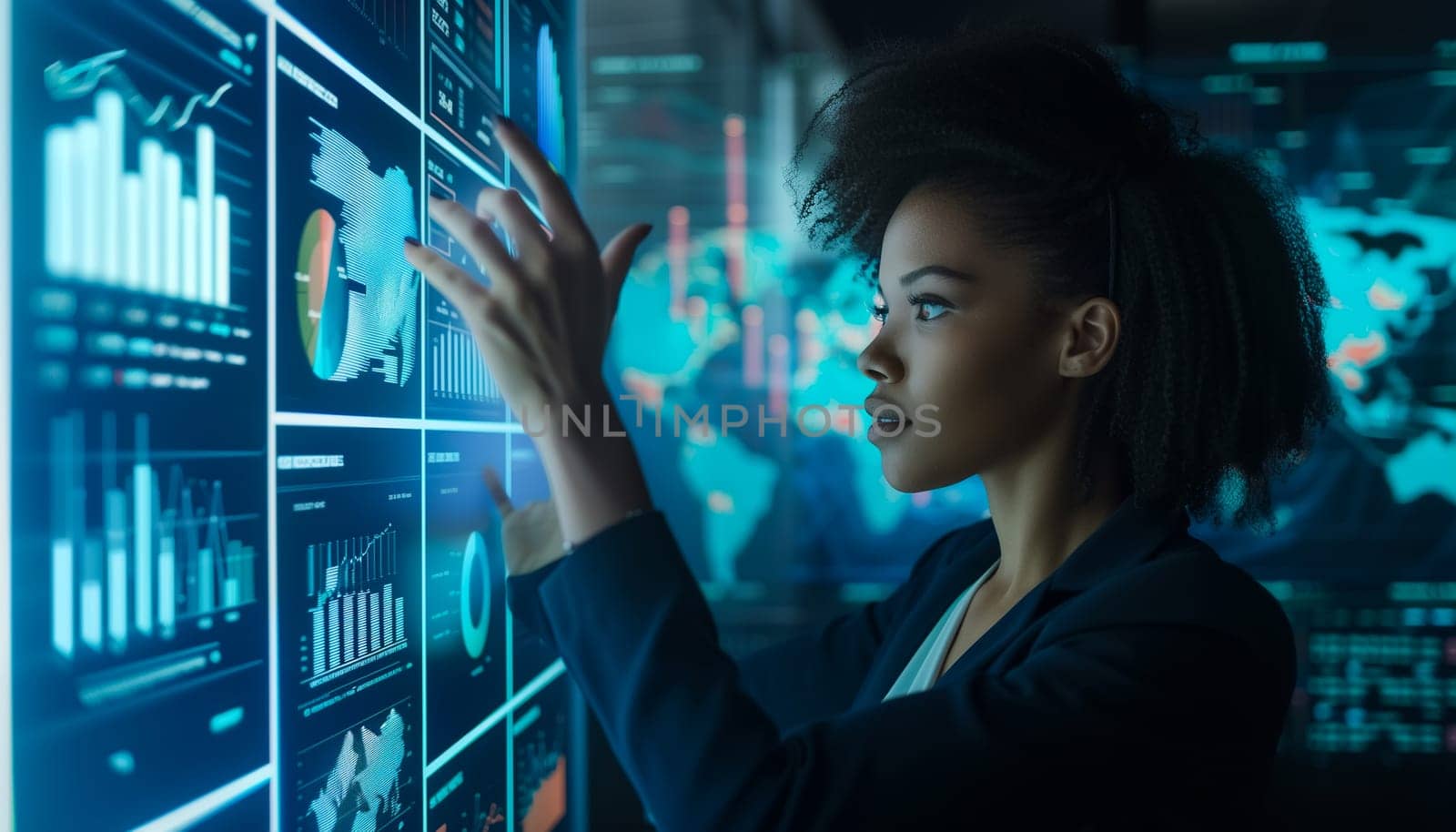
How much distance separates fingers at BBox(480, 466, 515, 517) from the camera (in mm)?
1012

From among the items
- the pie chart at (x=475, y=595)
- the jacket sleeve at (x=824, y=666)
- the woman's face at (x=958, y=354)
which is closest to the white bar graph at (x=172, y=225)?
the pie chart at (x=475, y=595)

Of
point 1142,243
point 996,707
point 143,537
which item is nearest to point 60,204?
point 143,537

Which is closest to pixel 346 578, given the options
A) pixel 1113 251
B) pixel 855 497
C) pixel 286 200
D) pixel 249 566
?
pixel 249 566

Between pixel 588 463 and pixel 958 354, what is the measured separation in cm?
42

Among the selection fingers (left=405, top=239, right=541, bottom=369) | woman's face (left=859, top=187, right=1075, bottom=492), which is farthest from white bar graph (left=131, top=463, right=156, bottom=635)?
woman's face (left=859, top=187, right=1075, bottom=492)

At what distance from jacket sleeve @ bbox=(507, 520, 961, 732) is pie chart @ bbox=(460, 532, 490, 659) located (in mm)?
410

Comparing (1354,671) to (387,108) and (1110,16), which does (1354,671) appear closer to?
(1110,16)

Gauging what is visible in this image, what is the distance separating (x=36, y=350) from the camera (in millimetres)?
480

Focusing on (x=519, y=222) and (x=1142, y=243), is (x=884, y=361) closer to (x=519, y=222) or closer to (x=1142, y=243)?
(x=1142, y=243)

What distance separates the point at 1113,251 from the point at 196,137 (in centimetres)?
79

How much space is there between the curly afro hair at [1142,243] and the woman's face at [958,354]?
28mm

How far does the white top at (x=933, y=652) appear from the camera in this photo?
3.54 ft

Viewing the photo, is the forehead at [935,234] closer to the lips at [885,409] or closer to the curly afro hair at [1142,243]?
the curly afro hair at [1142,243]

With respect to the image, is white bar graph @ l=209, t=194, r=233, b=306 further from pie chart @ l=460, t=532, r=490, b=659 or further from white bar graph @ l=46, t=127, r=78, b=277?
pie chart @ l=460, t=532, r=490, b=659
